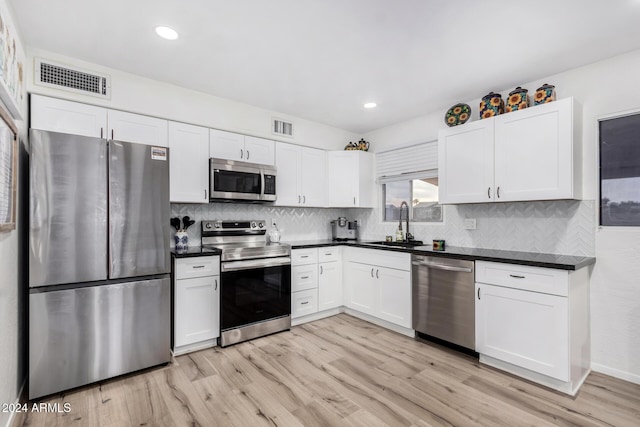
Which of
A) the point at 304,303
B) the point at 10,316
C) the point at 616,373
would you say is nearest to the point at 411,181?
the point at 304,303

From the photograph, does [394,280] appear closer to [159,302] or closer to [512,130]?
[512,130]

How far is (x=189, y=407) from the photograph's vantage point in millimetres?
2115

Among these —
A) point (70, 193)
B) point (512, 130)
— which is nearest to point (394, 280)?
point (512, 130)

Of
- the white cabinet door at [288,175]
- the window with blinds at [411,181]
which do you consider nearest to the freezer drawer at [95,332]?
the white cabinet door at [288,175]

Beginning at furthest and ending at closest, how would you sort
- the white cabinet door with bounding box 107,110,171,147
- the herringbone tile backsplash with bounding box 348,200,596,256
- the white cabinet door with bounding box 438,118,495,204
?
the white cabinet door with bounding box 438,118,495,204
the white cabinet door with bounding box 107,110,171,147
the herringbone tile backsplash with bounding box 348,200,596,256

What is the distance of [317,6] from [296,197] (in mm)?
2399

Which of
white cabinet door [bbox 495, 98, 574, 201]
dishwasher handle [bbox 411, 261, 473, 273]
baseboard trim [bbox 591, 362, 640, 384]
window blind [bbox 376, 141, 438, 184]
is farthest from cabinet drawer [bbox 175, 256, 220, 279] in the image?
baseboard trim [bbox 591, 362, 640, 384]

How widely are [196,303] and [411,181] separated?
2.94m

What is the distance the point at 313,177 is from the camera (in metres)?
4.23

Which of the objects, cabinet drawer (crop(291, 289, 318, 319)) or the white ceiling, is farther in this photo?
cabinet drawer (crop(291, 289, 318, 319))

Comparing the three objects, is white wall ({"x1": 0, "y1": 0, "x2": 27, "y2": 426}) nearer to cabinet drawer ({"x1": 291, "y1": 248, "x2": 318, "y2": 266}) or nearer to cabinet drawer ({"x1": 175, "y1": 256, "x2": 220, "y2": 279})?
cabinet drawer ({"x1": 175, "y1": 256, "x2": 220, "y2": 279})

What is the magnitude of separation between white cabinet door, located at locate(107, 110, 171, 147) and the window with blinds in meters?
2.77

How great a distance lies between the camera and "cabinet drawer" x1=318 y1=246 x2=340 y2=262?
12.9 feet

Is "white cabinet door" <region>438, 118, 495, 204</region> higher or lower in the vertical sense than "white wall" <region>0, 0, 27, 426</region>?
higher
